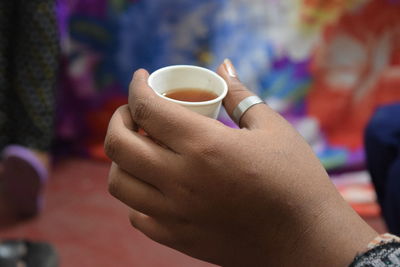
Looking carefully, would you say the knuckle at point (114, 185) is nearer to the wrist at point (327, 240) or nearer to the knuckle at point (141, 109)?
the knuckle at point (141, 109)

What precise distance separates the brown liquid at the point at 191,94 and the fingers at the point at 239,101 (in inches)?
1.2

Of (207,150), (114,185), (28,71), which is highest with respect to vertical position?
(207,150)

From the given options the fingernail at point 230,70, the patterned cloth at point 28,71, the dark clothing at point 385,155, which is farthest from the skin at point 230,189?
the patterned cloth at point 28,71

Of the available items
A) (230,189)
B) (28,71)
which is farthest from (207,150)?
(28,71)

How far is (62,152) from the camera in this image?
5.60 feet

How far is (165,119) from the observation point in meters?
0.61

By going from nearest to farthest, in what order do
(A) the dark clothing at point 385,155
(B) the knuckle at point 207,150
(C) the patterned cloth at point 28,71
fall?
(B) the knuckle at point 207,150
(A) the dark clothing at point 385,155
(C) the patterned cloth at point 28,71

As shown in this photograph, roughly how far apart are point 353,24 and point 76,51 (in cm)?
91

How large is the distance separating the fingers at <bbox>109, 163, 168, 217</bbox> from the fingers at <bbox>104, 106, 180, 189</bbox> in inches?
0.5

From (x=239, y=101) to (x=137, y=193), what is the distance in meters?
0.20

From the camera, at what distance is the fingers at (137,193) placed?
0.63m

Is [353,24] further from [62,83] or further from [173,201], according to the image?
[173,201]

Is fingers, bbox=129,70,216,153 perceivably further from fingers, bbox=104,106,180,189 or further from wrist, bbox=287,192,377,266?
wrist, bbox=287,192,377,266

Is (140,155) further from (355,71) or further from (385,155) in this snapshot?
(355,71)
